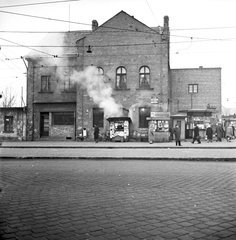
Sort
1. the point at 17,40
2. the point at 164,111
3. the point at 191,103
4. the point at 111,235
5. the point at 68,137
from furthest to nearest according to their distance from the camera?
1. the point at 191,103
2. the point at 68,137
3. the point at 164,111
4. the point at 17,40
5. the point at 111,235

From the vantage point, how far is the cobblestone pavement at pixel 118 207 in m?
3.99

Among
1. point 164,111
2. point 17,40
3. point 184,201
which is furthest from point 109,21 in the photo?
point 184,201

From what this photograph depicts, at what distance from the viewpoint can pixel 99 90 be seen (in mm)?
32594

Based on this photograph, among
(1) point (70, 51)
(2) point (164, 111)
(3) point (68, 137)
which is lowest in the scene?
(3) point (68, 137)

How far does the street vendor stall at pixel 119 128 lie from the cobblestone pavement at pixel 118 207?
2158cm

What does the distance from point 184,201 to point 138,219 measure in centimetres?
143

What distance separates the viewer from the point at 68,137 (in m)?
34.1

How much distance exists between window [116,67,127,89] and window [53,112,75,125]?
252 inches

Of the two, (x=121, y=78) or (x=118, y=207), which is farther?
(x=121, y=78)

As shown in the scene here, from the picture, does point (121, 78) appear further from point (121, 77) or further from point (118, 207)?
point (118, 207)

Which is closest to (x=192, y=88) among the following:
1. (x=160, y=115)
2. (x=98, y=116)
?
(x=160, y=115)

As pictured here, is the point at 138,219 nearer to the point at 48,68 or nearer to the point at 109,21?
the point at 109,21

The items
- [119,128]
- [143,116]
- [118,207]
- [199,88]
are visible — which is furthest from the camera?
[199,88]

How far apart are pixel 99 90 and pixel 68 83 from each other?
4511 millimetres
